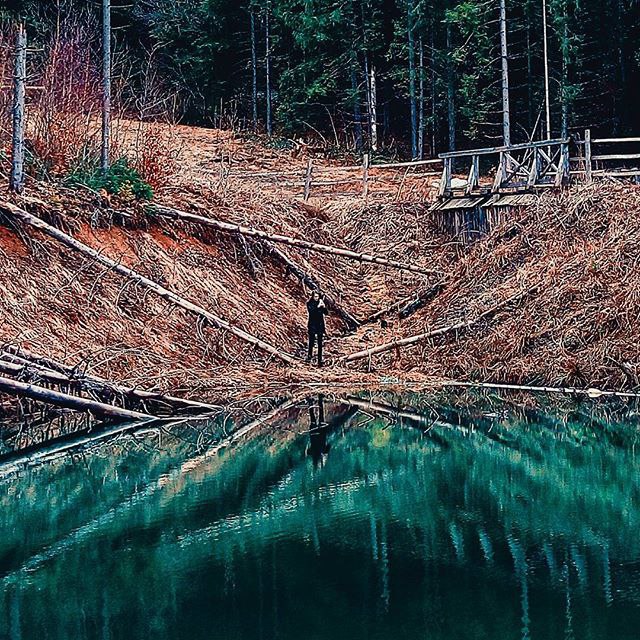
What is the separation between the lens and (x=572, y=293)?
1908 centimetres

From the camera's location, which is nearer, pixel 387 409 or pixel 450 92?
pixel 387 409

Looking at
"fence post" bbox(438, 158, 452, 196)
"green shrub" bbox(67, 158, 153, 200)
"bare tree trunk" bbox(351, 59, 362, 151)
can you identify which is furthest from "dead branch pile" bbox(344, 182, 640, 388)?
"bare tree trunk" bbox(351, 59, 362, 151)

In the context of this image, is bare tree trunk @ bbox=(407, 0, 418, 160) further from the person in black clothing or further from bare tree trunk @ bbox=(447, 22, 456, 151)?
the person in black clothing

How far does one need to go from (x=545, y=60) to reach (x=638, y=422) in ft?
73.0

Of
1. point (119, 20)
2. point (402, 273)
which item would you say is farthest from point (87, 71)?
point (119, 20)

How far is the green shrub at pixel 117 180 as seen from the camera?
2080 centimetres

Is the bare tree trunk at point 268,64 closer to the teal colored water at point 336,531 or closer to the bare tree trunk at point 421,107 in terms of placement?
the bare tree trunk at point 421,107

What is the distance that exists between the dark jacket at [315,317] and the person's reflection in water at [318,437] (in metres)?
2.67

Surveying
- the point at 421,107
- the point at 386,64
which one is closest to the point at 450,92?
the point at 421,107

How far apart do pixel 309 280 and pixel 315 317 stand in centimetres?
405

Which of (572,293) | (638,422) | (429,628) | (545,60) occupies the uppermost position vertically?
(545,60)

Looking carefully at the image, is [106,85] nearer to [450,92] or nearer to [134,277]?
[134,277]

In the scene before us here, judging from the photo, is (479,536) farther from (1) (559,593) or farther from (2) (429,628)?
(2) (429,628)

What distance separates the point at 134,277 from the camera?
18.9m
